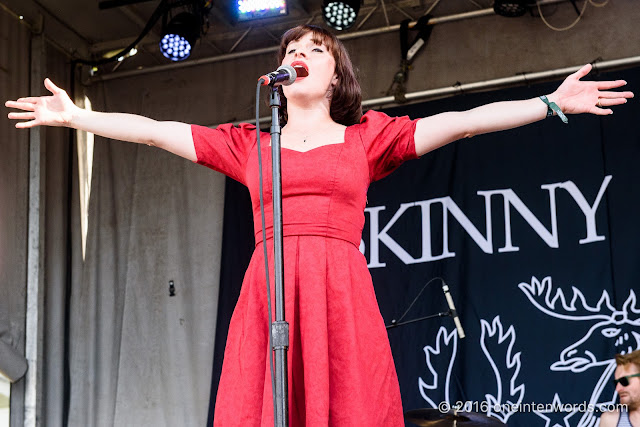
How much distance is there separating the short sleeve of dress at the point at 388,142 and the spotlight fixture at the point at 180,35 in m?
3.70

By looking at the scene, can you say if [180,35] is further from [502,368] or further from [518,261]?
[502,368]

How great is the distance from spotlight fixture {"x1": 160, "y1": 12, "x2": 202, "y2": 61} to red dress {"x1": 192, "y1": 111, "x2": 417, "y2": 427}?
369 centimetres

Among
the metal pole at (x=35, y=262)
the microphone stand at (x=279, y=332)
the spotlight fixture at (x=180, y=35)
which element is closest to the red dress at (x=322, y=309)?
the microphone stand at (x=279, y=332)

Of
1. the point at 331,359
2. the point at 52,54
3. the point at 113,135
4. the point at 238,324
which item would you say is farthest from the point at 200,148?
the point at 52,54

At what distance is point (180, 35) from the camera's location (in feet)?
18.1

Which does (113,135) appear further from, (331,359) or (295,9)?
(295,9)

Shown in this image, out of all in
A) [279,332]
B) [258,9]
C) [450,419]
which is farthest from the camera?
[258,9]

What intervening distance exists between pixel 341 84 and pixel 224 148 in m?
0.37

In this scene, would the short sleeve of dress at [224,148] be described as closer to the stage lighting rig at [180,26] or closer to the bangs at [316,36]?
the bangs at [316,36]

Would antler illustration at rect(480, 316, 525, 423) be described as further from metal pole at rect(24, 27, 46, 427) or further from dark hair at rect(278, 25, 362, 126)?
dark hair at rect(278, 25, 362, 126)

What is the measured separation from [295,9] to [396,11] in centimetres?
73

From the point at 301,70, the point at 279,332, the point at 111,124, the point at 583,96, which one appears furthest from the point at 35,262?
the point at 583,96

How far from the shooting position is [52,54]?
627cm

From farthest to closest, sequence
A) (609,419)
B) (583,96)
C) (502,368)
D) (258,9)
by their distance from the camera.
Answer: (258,9), (502,368), (609,419), (583,96)
